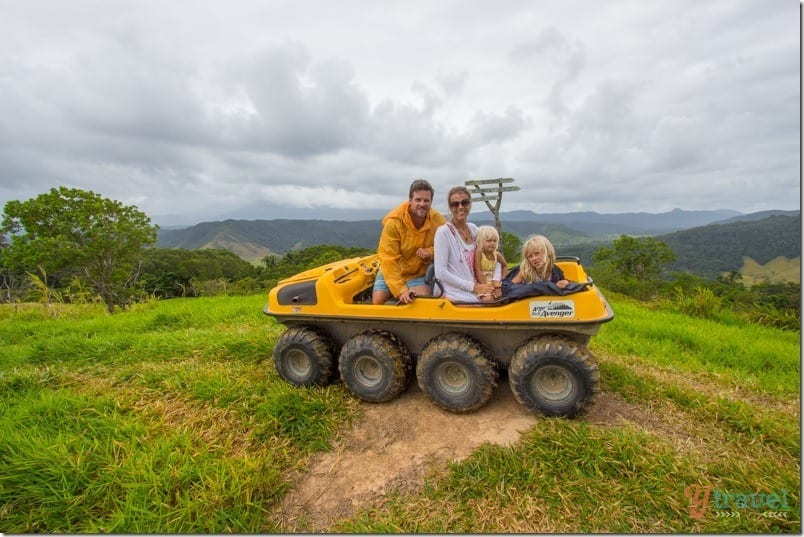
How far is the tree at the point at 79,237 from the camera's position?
15.8 metres

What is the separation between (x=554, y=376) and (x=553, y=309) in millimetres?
614

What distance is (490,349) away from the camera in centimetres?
335

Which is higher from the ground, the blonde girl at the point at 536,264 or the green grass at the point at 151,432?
the blonde girl at the point at 536,264

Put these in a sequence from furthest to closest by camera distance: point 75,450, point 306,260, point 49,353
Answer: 1. point 306,260
2. point 49,353
3. point 75,450

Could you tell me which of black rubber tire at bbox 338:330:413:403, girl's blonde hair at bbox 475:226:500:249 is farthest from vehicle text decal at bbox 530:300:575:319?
black rubber tire at bbox 338:330:413:403

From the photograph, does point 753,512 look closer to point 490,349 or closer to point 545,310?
point 545,310

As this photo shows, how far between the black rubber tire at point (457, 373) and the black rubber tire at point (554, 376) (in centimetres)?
23

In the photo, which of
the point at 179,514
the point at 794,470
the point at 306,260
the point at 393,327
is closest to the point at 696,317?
the point at 794,470

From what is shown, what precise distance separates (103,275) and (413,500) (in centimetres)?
2191

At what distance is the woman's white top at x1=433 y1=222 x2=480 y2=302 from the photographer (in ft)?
11.0

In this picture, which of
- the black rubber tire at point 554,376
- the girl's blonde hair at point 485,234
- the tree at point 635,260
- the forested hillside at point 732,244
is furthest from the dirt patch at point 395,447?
the forested hillside at point 732,244

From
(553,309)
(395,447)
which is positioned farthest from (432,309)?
(395,447)

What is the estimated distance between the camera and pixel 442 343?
10.6ft

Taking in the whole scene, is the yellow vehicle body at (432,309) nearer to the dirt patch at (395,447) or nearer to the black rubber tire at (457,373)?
the black rubber tire at (457,373)
